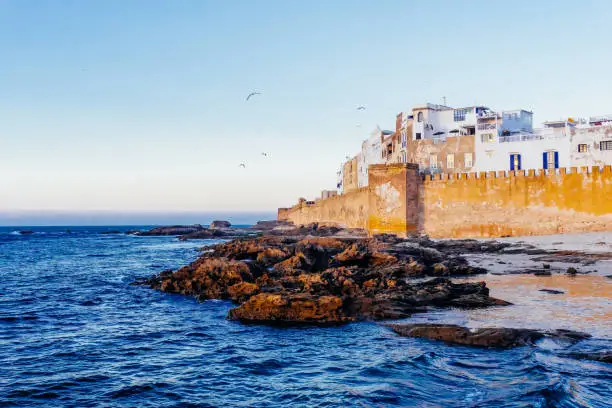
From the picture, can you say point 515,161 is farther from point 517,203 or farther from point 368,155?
point 368,155

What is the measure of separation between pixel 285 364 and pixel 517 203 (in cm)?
2517

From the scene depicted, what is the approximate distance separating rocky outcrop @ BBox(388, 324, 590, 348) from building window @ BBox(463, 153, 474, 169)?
3117 cm

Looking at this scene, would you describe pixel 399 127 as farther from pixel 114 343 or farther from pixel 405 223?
pixel 114 343

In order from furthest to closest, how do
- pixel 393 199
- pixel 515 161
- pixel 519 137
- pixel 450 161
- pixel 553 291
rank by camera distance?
pixel 450 161 → pixel 519 137 → pixel 515 161 → pixel 393 199 → pixel 553 291

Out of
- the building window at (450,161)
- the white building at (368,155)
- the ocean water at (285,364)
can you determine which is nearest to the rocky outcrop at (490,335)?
the ocean water at (285,364)

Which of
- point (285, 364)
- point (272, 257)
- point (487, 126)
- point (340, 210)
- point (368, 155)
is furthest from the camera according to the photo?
point (368, 155)

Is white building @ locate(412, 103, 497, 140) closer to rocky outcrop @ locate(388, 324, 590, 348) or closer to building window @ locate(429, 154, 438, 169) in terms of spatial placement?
building window @ locate(429, 154, 438, 169)

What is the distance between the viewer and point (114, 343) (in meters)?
10.7

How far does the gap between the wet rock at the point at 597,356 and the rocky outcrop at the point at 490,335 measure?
781 millimetres

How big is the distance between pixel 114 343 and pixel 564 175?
85.4 feet

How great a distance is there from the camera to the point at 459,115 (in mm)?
44406

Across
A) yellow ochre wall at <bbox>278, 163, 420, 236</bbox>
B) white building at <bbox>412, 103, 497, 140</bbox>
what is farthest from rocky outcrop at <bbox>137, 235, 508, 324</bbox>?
white building at <bbox>412, 103, 497, 140</bbox>

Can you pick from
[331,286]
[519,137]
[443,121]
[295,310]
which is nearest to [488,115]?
[443,121]

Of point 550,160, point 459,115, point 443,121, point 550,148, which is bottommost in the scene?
point 550,160
